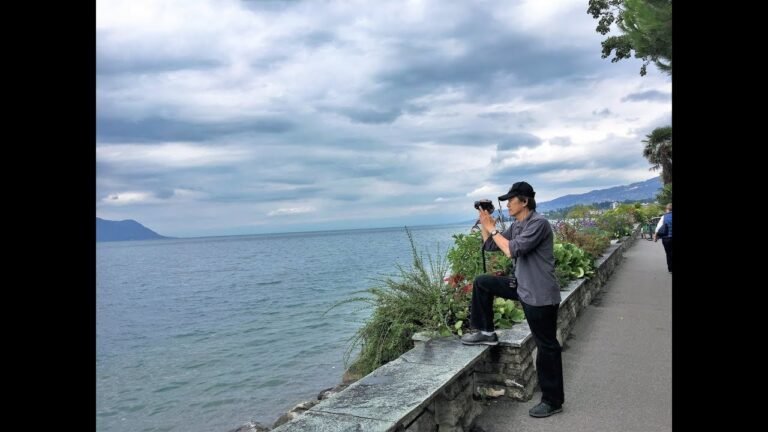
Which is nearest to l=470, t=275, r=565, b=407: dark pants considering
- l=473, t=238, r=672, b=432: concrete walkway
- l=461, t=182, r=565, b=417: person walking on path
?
l=461, t=182, r=565, b=417: person walking on path

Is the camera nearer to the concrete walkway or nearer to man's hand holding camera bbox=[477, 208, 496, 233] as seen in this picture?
man's hand holding camera bbox=[477, 208, 496, 233]

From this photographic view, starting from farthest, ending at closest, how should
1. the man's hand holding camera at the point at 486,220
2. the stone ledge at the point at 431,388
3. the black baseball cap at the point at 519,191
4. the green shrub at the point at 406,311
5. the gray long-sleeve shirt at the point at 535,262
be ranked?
1. the green shrub at the point at 406,311
2. the man's hand holding camera at the point at 486,220
3. the black baseball cap at the point at 519,191
4. the gray long-sleeve shirt at the point at 535,262
5. the stone ledge at the point at 431,388

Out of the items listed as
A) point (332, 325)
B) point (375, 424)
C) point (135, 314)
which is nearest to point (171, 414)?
point (332, 325)

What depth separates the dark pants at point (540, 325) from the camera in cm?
426

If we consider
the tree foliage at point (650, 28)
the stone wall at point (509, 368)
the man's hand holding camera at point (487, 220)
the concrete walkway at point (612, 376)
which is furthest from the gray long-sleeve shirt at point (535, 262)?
the tree foliage at point (650, 28)

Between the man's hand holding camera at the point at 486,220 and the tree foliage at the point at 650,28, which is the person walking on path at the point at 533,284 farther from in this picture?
the tree foliage at the point at 650,28

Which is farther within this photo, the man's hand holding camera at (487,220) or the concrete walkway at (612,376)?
the man's hand holding camera at (487,220)

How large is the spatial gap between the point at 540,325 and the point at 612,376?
6.00 feet

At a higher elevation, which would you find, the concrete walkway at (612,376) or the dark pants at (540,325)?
the dark pants at (540,325)

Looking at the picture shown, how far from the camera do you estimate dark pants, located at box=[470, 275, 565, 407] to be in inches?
168

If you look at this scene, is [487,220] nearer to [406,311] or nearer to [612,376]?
[406,311]

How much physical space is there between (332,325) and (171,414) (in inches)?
218
